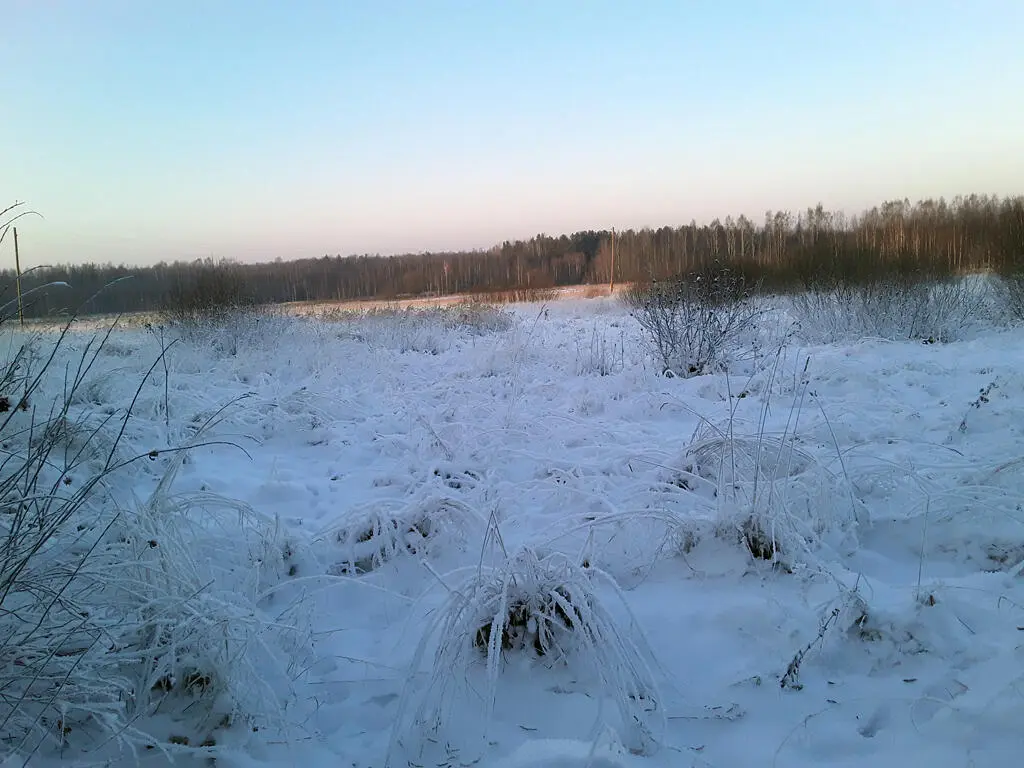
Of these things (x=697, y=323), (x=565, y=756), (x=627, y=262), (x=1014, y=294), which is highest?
(x=627, y=262)

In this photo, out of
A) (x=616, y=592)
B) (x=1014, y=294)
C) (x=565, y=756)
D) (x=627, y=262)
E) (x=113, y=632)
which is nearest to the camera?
(x=565, y=756)

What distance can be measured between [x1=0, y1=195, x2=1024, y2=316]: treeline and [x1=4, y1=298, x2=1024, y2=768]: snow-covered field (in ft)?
4.99

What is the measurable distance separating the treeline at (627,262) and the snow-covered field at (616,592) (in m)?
1.52

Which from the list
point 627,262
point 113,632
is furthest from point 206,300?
point 627,262

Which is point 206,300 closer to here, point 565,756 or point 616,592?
point 616,592

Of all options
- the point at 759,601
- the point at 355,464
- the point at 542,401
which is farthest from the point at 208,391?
the point at 759,601

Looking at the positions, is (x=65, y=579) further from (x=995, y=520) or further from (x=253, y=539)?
(x=995, y=520)

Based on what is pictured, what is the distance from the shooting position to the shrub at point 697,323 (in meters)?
8.13

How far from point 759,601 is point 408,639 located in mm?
1440

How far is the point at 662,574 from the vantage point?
102 inches

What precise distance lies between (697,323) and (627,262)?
102 ft

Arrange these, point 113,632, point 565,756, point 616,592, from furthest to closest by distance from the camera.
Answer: point 616,592
point 113,632
point 565,756

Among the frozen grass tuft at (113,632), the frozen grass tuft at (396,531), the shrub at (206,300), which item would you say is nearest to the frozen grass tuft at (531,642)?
the frozen grass tuft at (113,632)

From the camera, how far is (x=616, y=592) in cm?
214
